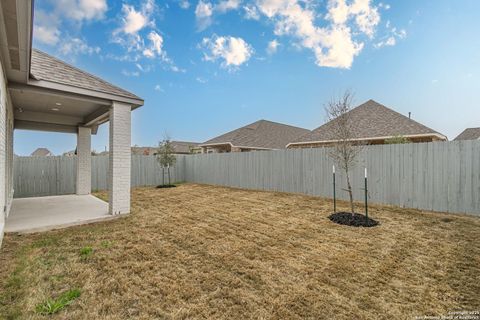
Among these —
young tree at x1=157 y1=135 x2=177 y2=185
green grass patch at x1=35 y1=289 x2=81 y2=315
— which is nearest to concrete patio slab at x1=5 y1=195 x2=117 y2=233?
green grass patch at x1=35 y1=289 x2=81 y2=315

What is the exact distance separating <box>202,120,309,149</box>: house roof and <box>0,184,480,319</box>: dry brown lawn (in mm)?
12900

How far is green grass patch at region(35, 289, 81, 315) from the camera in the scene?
2271mm

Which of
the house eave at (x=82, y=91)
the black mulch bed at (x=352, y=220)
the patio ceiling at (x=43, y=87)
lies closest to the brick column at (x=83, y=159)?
the patio ceiling at (x=43, y=87)

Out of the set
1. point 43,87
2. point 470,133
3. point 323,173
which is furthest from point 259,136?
point 470,133

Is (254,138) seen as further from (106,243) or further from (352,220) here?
(106,243)

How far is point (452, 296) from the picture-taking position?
2.54 m

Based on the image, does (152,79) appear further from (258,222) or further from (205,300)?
(205,300)

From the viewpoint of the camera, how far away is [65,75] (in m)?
5.64

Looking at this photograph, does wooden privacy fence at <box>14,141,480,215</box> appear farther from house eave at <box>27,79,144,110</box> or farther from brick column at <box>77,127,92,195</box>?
house eave at <box>27,79,144,110</box>

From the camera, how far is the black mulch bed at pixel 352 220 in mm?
5258

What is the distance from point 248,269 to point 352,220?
3.47 m

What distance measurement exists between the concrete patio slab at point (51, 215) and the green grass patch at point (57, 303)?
11.3ft

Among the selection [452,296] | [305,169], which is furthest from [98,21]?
[452,296]

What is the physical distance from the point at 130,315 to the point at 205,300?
73 centimetres
